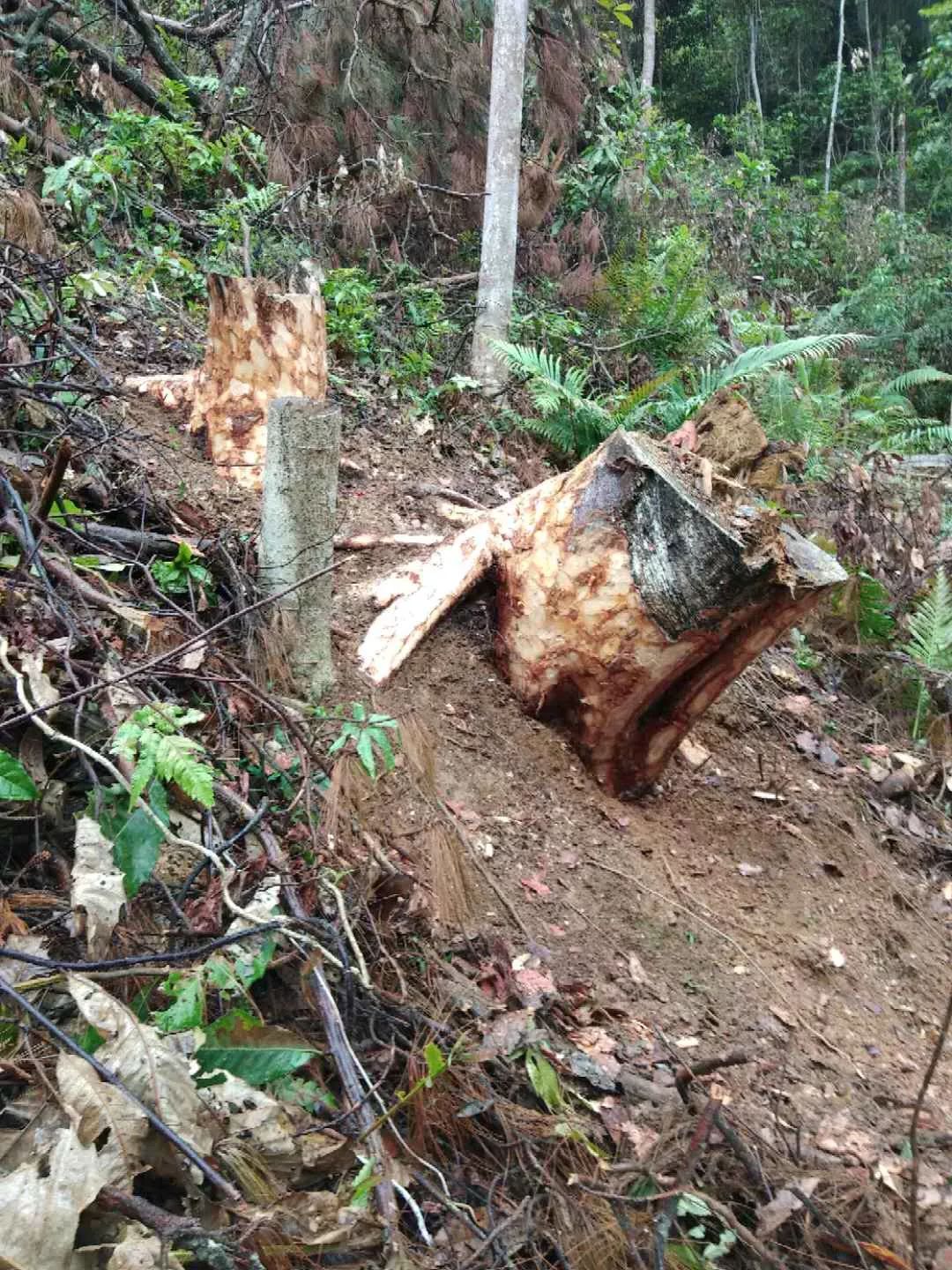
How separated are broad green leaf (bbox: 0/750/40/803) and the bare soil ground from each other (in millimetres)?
1137

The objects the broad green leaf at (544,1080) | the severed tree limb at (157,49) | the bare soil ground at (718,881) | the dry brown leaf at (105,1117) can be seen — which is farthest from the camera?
the severed tree limb at (157,49)

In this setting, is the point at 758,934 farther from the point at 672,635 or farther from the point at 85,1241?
the point at 85,1241

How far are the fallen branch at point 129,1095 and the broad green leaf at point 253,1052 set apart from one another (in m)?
0.18

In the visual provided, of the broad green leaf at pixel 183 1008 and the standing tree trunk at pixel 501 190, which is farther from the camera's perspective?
the standing tree trunk at pixel 501 190

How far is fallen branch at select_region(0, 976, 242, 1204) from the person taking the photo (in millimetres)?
1441

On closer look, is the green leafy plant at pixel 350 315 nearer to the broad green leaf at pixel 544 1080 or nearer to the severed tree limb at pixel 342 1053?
the severed tree limb at pixel 342 1053

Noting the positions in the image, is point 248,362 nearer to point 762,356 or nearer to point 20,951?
point 20,951

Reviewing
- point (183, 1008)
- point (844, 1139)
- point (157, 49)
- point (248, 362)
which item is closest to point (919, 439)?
point (248, 362)

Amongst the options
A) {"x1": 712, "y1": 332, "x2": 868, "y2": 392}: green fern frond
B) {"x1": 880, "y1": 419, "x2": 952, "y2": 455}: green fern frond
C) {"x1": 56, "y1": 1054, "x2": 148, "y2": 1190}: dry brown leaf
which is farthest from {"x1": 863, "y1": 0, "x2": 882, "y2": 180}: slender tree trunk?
{"x1": 56, "y1": 1054, "x2": 148, "y2": 1190}: dry brown leaf

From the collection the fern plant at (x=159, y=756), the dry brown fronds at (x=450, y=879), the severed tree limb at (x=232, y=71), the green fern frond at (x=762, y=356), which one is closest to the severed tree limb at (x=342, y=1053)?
the fern plant at (x=159, y=756)

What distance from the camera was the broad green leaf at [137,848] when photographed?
6.24ft

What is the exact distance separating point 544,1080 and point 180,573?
6.02 feet

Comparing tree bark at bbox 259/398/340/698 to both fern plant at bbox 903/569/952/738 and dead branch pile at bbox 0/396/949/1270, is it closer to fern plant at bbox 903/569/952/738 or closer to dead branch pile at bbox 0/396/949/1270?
dead branch pile at bbox 0/396/949/1270

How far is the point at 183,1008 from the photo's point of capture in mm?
1646
